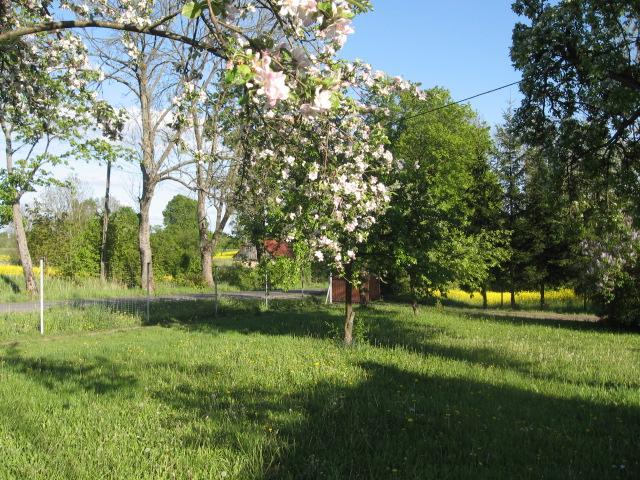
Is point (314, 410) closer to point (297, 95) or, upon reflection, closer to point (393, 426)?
point (393, 426)

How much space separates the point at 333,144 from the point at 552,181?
5.50 meters

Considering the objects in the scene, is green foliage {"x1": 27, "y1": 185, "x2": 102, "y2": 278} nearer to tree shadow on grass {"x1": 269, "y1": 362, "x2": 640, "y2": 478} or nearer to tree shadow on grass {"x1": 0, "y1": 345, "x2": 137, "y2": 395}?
tree shadow on grass {"x1": 0, "y1": 345, "x2": 137, "y2": 395}

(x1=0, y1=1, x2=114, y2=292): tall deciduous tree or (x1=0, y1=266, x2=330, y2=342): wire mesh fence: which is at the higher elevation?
(x1=0, y1=1, x2=114, y2=292): tall deciduous tree

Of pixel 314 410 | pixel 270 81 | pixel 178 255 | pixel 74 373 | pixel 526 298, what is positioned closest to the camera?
pixel 270 81

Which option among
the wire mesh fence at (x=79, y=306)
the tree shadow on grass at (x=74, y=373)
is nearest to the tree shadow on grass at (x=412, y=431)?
the tree shadow on grass at (x=74, y=373)

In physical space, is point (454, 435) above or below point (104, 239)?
below

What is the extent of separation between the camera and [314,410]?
5656mm

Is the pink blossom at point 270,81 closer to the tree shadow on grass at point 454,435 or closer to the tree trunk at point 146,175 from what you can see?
the tree shadow on grass at point 454,435

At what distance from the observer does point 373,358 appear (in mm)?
8883

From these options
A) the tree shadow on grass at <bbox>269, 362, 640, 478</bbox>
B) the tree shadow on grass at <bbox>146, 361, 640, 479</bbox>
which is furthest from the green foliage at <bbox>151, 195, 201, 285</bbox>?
the tree shadow on grass at <bbox>269, 362, 640, 478</bbox>

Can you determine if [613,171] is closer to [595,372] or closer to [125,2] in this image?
[595,372]

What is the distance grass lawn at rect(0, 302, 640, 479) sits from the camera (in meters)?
4.21

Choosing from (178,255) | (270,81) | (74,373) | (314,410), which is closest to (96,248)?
(178,255)

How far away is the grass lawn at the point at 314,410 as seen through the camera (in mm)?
4215
